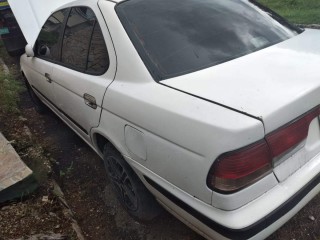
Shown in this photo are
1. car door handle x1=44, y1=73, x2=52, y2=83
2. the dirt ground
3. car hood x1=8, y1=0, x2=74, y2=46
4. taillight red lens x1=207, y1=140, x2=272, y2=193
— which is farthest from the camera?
car hood x1=8, y1=0, x2=74, y2=46

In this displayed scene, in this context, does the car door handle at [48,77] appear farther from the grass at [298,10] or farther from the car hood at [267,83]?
the grass at [298,10]

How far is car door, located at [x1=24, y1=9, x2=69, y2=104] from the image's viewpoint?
3.41m

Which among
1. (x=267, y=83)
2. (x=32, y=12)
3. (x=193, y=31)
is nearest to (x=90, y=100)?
(x=193, y=31)

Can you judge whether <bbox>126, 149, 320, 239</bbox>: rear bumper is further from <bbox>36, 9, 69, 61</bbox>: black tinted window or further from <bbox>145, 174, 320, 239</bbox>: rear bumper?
<bbox>36, 9, 69, 61</bbox>: black tinted window

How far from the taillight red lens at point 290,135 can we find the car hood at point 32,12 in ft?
16.2

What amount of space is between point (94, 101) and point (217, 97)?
113cm

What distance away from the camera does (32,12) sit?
18.9ft

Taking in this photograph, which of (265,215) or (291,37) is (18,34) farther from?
(265,215)

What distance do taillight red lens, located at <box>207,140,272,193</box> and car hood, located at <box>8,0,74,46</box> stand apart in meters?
4.89

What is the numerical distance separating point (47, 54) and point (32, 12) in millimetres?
2629

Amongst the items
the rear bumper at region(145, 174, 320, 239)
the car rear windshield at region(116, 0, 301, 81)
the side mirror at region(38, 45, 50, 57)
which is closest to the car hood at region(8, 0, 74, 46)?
the side mirror at region(38, 45, 50, 57)

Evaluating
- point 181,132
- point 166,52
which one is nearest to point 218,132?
point 181,132

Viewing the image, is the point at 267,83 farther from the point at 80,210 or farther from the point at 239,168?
the point at 80,210

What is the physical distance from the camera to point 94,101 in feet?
8.54
